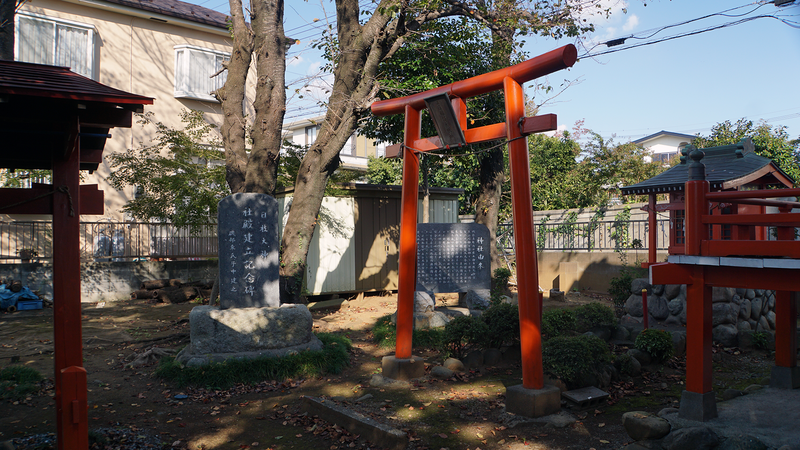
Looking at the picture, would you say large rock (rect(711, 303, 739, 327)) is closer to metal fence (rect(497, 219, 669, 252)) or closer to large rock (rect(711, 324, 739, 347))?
large rock (rect(711, 324, 739, 347))

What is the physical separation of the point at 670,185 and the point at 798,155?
13080 mm

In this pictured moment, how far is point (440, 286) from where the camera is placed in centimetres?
1084

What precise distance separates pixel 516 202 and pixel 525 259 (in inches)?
27.1

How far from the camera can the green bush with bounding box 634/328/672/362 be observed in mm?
7457

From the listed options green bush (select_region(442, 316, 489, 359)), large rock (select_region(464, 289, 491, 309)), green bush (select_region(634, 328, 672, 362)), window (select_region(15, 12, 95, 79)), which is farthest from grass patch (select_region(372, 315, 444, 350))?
window (select_region(15, 12, 95, 79))

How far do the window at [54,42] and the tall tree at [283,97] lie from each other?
28.5 feet

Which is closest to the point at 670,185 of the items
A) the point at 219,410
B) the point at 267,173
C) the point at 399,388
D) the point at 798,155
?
the point at 399,388

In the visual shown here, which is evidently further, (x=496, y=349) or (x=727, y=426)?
(x=496, y=349)

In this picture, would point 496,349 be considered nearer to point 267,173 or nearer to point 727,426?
point 727,426

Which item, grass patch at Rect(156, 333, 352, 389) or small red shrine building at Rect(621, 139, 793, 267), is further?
small red shrine building at Rect(621, 139, 793, 267)

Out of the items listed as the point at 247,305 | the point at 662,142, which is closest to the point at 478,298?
the point at 247,305

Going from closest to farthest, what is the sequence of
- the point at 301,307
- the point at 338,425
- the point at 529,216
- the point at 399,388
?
the point at 338,425 < the point at 529,216 < the point at 399,388 < the point at 301,307

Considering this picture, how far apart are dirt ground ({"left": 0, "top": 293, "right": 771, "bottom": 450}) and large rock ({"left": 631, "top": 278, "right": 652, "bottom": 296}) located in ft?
7.07

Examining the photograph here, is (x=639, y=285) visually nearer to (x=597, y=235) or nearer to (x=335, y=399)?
(x=597, y=235)
